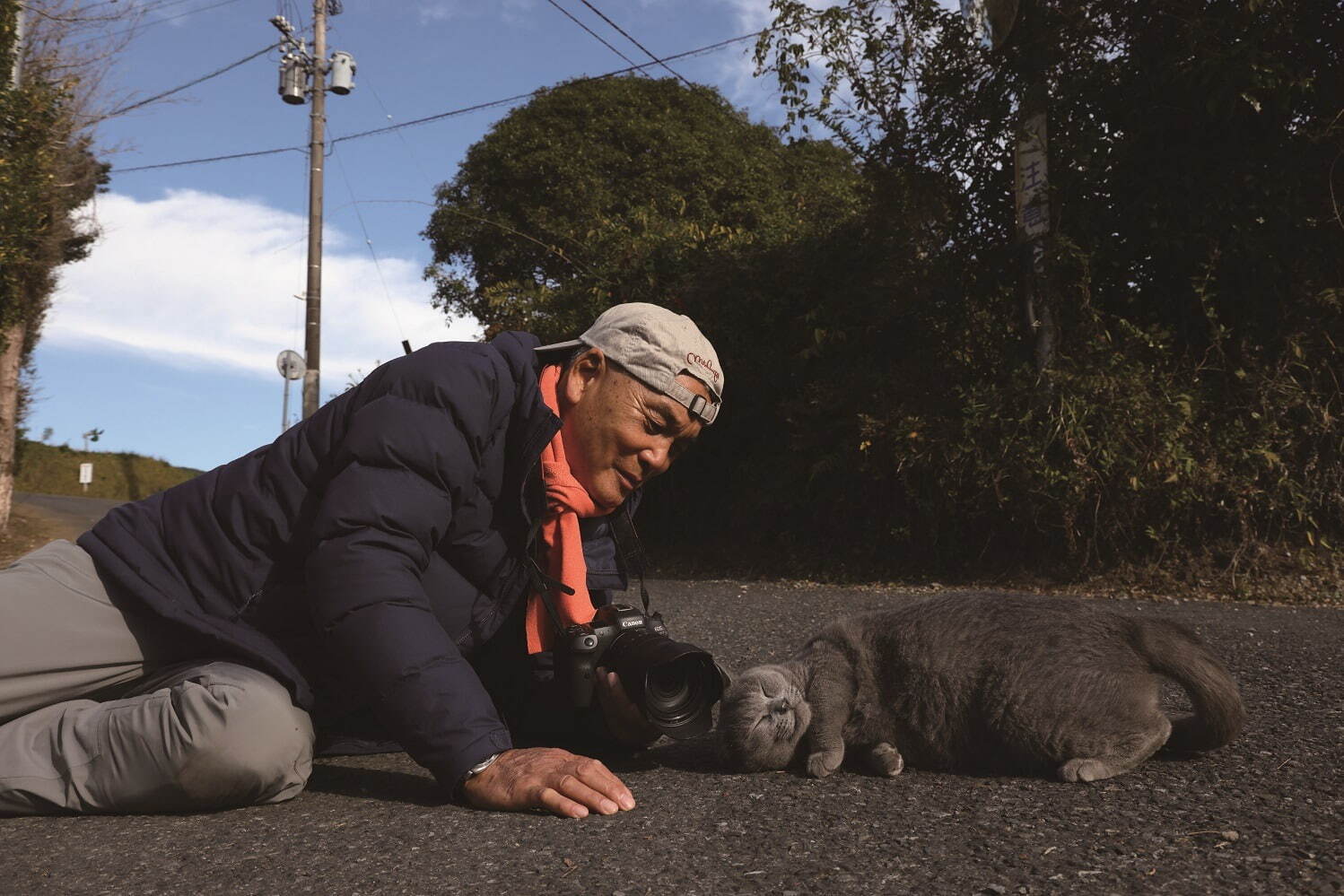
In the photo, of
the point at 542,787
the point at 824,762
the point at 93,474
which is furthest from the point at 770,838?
the point at 93,474

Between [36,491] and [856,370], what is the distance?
20438 mm

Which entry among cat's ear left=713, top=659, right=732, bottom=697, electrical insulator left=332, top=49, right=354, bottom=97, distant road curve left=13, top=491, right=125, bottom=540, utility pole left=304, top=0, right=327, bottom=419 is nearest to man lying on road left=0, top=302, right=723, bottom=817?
cat's ear left=713, top=659, right=732, bottom=697

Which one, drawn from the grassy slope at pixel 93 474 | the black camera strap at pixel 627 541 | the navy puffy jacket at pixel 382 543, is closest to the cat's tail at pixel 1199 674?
the black camera strap at pixel 627 541

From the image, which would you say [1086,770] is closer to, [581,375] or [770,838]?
[770,838]

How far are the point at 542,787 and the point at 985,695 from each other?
50.8 inches

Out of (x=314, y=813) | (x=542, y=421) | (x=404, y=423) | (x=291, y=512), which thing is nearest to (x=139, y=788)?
(x=314, y=813)

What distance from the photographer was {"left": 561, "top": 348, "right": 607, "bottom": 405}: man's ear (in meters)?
2.82

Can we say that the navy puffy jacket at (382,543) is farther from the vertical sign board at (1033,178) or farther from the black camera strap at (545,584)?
the vertical sign board at (1033,178)

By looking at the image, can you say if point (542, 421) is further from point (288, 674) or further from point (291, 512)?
point (288, 674)

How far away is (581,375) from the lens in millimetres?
2836

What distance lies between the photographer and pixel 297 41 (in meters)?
17.8

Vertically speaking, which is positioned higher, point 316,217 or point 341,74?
point 341,74

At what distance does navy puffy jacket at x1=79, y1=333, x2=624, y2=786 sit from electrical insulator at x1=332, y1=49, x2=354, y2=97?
1670 centimetres

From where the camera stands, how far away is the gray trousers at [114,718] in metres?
2.40
